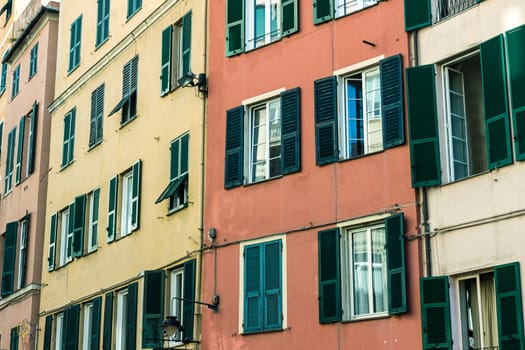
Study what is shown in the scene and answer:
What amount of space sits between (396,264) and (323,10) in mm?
5377

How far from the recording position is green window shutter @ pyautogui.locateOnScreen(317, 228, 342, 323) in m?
19.7

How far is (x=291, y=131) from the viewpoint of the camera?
70.3ft

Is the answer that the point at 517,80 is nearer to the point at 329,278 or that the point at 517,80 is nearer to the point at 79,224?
the point at 329,278

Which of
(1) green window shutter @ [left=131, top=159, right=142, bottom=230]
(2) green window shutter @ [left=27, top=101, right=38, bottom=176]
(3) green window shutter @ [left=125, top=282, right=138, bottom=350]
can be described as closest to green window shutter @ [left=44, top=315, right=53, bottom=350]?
(2) green window shutter @ [left=27, top=101, right=38, bottom=176]

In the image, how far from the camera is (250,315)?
2142 centimetres

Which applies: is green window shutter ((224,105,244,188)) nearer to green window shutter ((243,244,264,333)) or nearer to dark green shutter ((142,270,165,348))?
green window shutter ((243,244,264,333))

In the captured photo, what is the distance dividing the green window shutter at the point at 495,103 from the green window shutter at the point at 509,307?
1710 mm

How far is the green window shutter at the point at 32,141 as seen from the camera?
3447 cm

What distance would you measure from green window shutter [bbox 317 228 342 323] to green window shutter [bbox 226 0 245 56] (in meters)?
5.06

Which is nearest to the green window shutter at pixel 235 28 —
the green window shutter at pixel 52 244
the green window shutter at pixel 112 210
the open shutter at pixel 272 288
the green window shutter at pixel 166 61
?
the green window shutter at pixel 166 61

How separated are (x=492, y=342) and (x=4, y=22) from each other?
29787 millimetres

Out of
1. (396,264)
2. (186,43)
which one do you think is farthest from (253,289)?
(186,43)

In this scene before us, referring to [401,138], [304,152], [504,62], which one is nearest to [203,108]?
[304,152]

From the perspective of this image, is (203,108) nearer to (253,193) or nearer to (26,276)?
(253,193)
